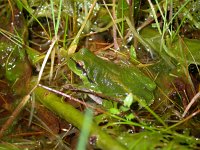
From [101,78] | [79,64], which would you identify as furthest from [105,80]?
[79,64]

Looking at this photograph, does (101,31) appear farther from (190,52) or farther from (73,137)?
(73,137)

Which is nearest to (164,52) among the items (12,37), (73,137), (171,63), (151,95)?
(171,63)

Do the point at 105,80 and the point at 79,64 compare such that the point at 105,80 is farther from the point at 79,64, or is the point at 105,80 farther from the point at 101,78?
the point at 79,64

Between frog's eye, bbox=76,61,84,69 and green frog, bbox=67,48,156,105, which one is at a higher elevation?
frog's eye, bbox=76,61,84,69

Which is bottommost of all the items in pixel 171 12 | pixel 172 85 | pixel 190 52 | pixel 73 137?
pixel 73 137

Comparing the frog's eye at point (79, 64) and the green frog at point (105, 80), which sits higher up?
the frog's eye at point (79, 64)
